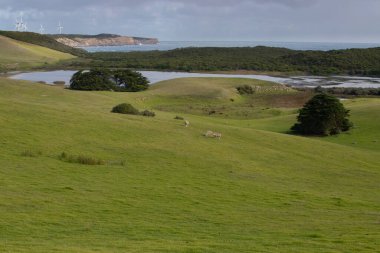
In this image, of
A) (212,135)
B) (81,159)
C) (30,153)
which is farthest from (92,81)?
(81,159)

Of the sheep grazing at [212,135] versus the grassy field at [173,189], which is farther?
the sheep grazing at [212,135]

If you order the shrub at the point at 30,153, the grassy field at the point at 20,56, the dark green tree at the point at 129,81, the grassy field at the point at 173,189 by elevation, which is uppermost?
the grassy field at the point at 20,56

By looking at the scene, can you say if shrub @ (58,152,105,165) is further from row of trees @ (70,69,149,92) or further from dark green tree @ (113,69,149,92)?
dark green tree @ (113,69,149,92)

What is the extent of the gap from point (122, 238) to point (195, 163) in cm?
1393

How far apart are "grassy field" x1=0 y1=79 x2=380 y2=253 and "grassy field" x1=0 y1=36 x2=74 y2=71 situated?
114 m

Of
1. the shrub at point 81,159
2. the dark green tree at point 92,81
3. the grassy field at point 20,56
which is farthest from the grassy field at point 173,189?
the grassy field at point 20,56

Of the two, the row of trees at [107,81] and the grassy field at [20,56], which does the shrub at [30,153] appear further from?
the grassy field at [20,56]

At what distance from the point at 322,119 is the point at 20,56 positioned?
139376mm

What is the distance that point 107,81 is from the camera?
92250 mm

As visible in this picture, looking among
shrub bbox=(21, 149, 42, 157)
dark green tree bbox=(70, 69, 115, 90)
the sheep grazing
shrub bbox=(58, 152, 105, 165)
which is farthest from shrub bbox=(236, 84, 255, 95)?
shrub bbox=(21, 149, 42, 157)

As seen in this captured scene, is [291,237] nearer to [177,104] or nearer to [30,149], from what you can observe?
[30,149]

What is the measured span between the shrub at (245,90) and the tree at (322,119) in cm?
4415

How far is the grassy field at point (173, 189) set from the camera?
48.9ft

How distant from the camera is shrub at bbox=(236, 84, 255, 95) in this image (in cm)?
9881
